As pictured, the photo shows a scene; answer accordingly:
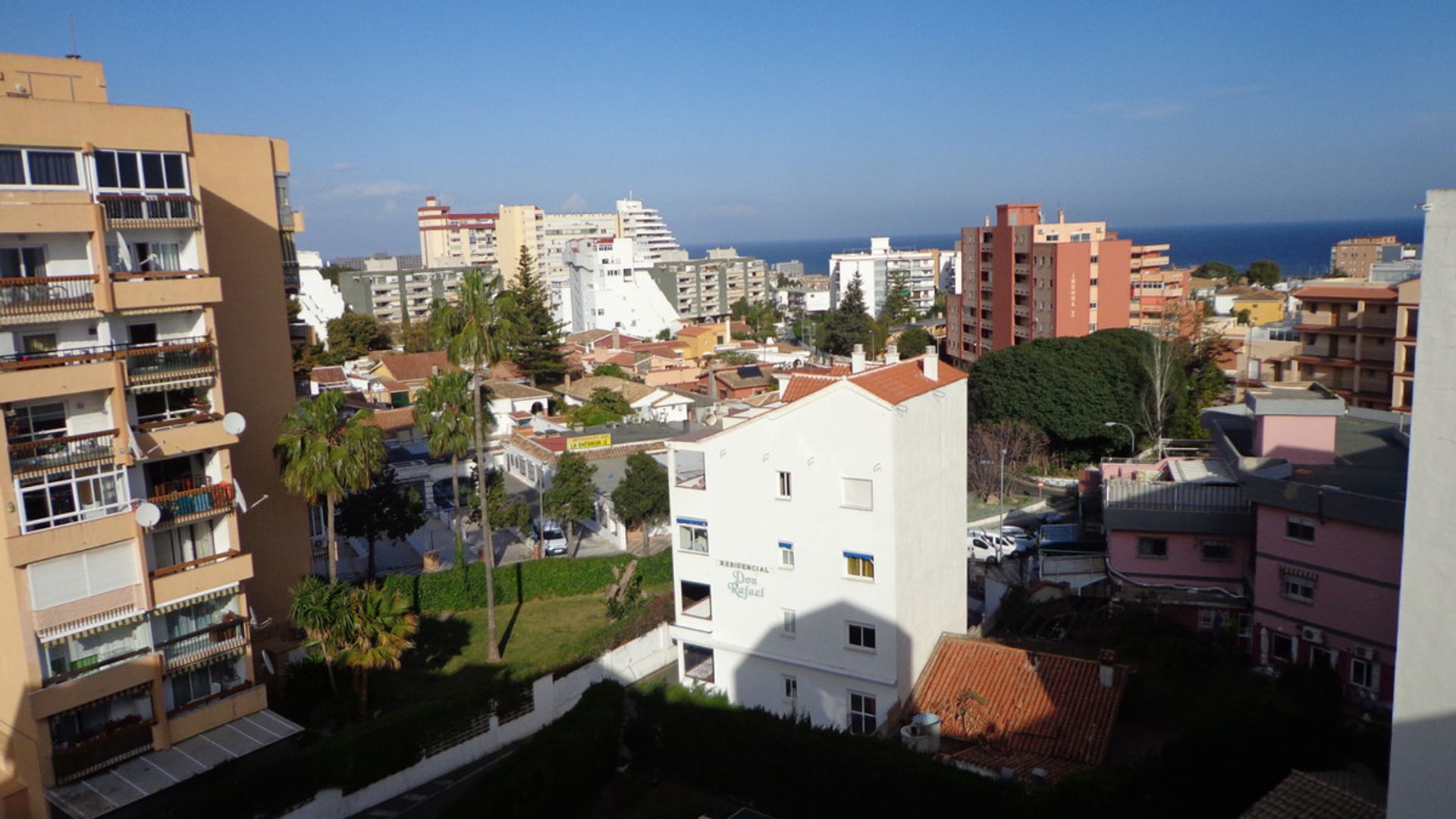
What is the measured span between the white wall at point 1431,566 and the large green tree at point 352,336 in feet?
272

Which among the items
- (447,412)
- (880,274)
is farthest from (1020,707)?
(880,274)

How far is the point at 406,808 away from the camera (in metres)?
20.0

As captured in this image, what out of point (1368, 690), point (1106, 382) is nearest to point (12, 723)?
point (1368, 690)

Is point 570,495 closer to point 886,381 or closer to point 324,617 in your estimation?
point 324,617

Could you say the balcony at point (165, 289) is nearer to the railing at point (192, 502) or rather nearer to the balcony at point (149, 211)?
the balcony at point (149, 211)

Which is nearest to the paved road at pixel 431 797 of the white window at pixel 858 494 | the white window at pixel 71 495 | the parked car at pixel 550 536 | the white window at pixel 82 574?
the white window at pixel 82 574

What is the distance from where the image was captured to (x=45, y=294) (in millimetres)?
19078

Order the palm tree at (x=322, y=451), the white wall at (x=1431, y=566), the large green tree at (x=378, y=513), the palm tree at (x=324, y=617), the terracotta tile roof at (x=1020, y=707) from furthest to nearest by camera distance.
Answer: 1. the large green tree at (x=378, y=513)
2. the palm tree at (x=322, y=451)
3. the palm tree at (x=324, y=617)
4. the terracotta tile roof at (x=1020, y=707)
5. the white wall at (x=1431, y=566)

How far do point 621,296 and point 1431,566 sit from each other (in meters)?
108

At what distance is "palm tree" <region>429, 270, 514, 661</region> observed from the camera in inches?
1085

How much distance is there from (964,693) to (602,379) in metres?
53.8

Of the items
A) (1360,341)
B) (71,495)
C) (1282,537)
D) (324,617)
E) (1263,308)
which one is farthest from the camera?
A: (1263,308)

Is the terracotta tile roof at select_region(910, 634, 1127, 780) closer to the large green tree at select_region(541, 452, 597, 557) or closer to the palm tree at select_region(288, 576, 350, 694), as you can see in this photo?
the palm tree at select_region(288, 576, 350, 694)

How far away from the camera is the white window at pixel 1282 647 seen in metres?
22.7
